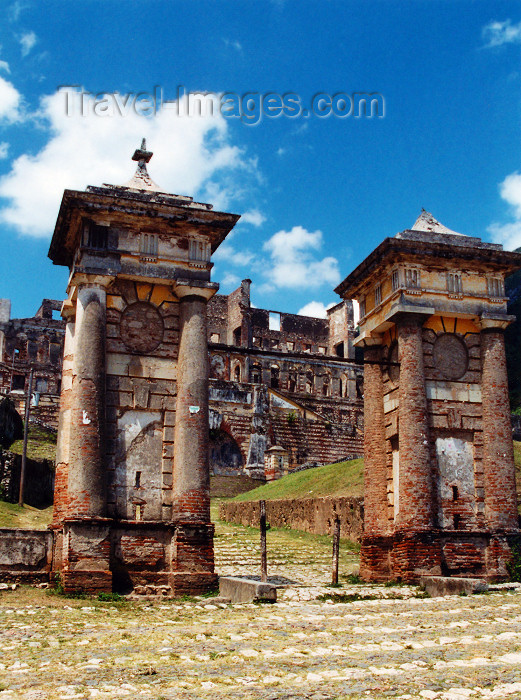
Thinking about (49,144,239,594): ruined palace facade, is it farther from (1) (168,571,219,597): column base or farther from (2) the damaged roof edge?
(2) the damaged roof edge

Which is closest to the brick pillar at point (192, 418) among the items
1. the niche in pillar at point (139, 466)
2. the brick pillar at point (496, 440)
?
the niche in pillar at point (139, 466)

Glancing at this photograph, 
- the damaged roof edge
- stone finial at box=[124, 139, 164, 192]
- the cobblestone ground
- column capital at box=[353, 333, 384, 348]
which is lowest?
Result: the cobblestone ground

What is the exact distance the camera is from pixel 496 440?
1484 centimetres

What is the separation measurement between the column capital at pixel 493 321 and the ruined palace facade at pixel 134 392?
536cm

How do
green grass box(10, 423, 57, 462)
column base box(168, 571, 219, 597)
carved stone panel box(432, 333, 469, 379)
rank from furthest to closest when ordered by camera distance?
green grass box(10, 423, 57, 462) → carved stone panel box(432, 333, 469, 379) → column base box(168, 571, 219, 597)

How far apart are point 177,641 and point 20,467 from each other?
21108 mm

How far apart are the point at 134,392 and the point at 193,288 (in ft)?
6.81

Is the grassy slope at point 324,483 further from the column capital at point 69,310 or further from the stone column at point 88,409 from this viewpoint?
the stone column at point 88,409

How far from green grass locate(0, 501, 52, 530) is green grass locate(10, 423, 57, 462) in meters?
4.87

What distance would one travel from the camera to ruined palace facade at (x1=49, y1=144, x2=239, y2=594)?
491 inches

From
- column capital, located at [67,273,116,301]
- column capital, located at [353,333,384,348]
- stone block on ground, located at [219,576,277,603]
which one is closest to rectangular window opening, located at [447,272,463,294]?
column capital, located at [353,333,384,348]

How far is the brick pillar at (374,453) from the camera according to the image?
49.6 feet

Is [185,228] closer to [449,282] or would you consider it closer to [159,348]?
[159,348]

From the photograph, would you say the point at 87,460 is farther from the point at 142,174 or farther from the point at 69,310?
the point at 142,174
